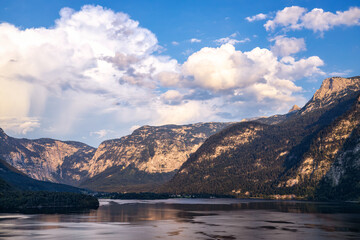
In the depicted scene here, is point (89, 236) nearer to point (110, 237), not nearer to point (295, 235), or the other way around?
point (110, 237)

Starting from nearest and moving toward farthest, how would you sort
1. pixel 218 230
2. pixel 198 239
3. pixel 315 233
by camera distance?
pixel 198 239
pixel 315 233
pixel 218 230

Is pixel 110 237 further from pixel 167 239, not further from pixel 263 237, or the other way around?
pixel 263 237

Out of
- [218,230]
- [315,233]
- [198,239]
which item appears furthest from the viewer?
[218,230]

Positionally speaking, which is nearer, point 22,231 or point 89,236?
point 89,236

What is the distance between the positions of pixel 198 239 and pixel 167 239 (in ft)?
45.9

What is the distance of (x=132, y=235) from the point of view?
A: 588 ft

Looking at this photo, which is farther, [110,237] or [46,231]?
[46,231]

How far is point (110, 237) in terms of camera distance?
173m

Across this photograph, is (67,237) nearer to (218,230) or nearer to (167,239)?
(167,239)

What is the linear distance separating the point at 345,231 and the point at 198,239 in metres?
75.8

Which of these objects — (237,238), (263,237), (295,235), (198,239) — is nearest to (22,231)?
(198,239)

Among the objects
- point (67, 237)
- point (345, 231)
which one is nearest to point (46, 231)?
point (67, 237)

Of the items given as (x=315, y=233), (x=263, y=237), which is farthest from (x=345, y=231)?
(x=263, y=237)

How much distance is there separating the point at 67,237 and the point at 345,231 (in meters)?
135
